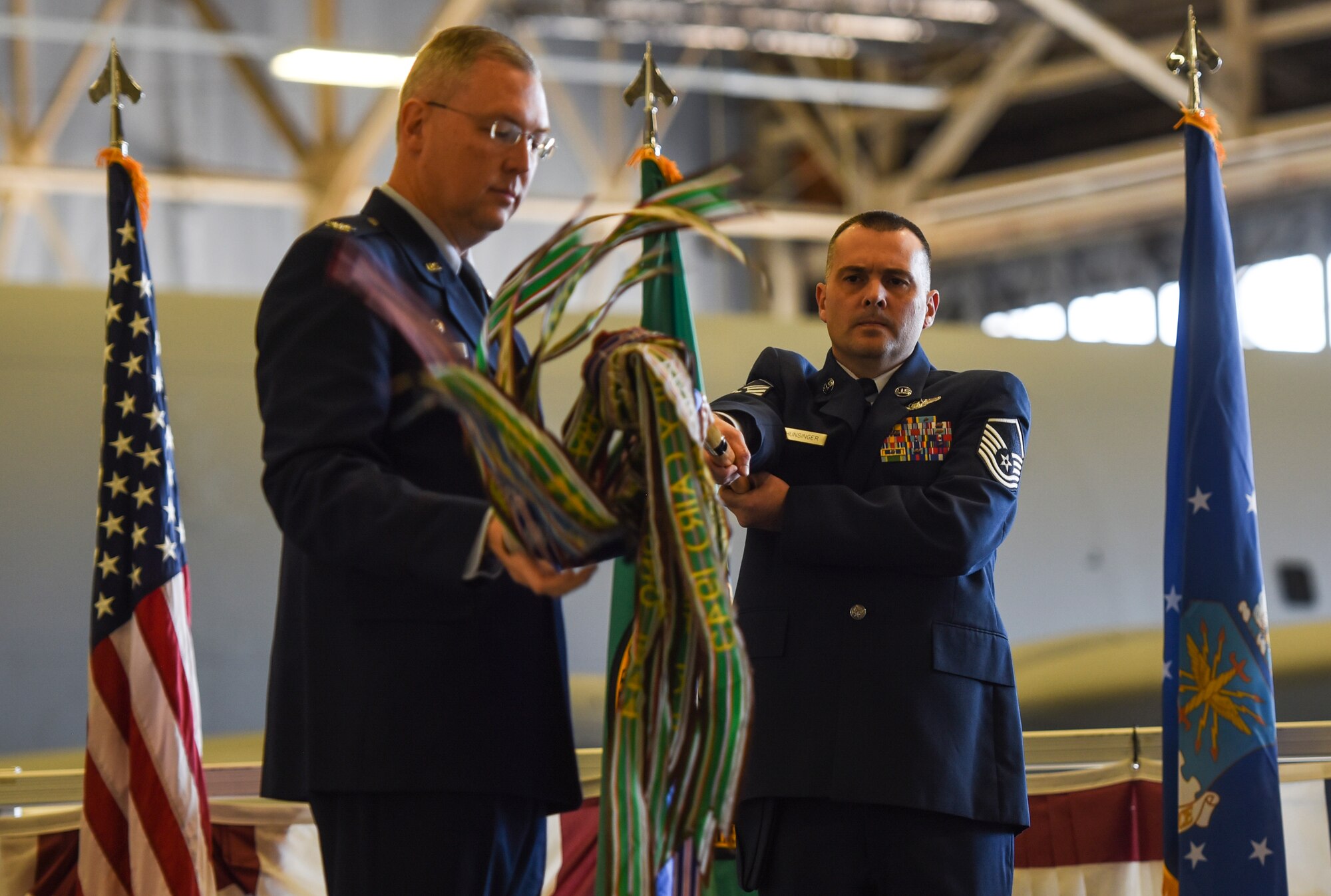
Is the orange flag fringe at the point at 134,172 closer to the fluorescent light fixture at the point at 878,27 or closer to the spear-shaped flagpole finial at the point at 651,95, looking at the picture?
the spear-shaped flagpole finial at the point at 651,95

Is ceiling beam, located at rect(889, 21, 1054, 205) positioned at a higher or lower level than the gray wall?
higher

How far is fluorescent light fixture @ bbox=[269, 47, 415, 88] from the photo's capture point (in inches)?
371

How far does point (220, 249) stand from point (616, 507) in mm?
11239

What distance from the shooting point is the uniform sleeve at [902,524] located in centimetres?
207

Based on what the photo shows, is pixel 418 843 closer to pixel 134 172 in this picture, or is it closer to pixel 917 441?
pixel 917 441

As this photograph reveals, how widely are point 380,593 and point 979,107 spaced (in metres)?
10.8

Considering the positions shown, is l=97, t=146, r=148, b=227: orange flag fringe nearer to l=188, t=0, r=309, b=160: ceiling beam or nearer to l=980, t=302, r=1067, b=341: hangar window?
l=188, t=0, r=309, b=160: ceiling beam

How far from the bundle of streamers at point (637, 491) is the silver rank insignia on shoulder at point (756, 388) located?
746 mm

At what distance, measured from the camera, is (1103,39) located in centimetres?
978

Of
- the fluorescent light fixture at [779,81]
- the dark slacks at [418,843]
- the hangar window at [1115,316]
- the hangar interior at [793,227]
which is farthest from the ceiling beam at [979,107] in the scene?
the dark slacks at [418,843]

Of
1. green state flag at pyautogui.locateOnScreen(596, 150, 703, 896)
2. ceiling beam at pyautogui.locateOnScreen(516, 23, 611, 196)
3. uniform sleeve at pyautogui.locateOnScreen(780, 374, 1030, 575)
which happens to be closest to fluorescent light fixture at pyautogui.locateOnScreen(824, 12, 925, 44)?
ceiling beam at pyautogui.locateOnScreen(516, 23, 611, 196)

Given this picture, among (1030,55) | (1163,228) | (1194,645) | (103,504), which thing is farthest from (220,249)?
(1194,645)

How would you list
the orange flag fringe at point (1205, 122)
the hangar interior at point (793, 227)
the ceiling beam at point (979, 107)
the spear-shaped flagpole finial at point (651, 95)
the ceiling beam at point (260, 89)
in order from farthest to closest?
the ceiling beam at point (979, 107) → the ceiling beam at point (260, 89) → the hangar interior at point (793, 227) → the orange flag fringe at point (1205, 122) → the spear-shaped flagpole finial at point (651, 95)

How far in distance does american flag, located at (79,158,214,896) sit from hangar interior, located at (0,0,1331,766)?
3.82ft
